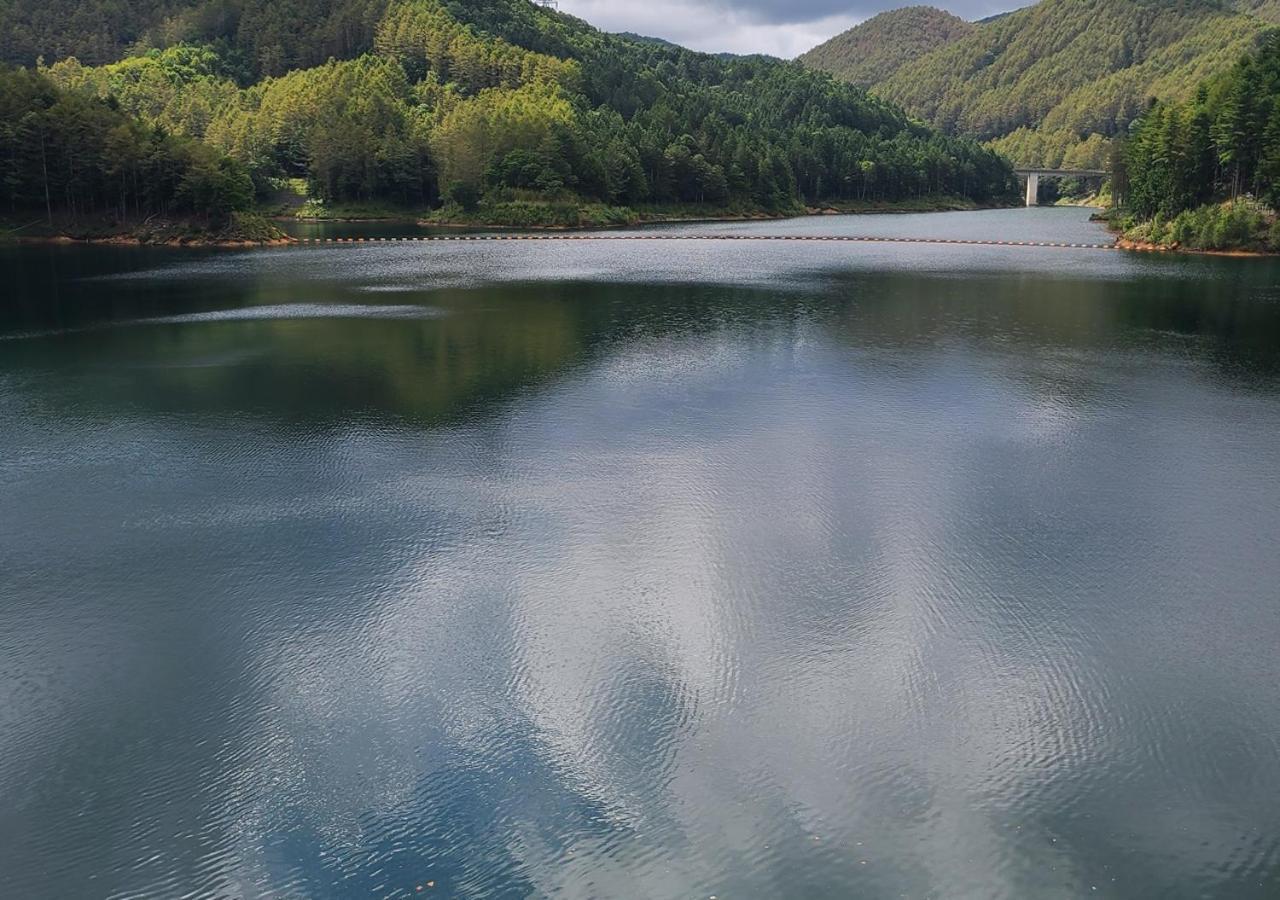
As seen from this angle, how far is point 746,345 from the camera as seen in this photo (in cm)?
3177

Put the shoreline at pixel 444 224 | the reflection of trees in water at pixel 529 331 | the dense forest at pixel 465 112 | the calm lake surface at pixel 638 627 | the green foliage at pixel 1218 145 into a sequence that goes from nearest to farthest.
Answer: the calm lake surface at pixel 638 627 < the reflection of trees in water at pixel 529 331 < the green foliage at pixel 1218 145 < the shoreline at pixel 444 224 < the dense forest at pixel 465 112

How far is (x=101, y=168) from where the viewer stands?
65188 mm

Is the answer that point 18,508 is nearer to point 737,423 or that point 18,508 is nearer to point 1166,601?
point 737,423

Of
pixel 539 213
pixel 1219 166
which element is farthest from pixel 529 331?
pixel 539 213

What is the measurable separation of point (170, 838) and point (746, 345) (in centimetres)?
2483

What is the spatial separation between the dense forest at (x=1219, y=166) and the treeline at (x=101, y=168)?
6093 cm

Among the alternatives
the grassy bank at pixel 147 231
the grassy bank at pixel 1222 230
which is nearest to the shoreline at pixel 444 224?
the grassy bank at pixel 147 231

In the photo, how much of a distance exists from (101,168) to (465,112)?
47532mm

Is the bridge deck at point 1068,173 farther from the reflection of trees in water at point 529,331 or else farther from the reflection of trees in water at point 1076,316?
the reflection of trees in water at point 529,331

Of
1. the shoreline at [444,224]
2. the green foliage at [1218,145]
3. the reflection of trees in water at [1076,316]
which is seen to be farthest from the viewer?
the shoreline at [444,224]

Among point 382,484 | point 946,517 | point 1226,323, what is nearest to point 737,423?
point 946,517

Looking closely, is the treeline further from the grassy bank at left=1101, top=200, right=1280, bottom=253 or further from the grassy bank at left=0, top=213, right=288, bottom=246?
the grassy bank at left=1101, top=200, right=1280, bottom=253

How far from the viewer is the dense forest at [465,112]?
94000mm

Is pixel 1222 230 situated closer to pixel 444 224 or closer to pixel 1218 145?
pixel 1218 145
